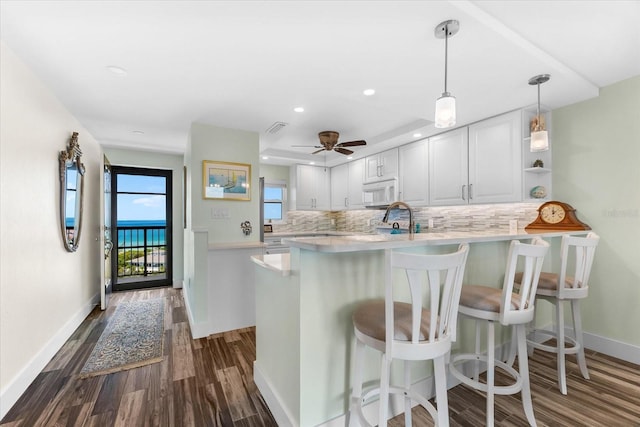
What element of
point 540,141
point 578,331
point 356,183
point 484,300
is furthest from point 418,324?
point 356,183

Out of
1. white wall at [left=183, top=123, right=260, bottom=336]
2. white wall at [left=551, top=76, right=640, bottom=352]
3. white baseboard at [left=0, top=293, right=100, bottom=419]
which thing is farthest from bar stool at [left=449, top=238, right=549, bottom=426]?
white baseboard at [left=0, top=293, right=100, bottom=419]

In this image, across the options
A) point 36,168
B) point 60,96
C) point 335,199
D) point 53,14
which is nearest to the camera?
point 53,14

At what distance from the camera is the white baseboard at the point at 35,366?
71.0 inches

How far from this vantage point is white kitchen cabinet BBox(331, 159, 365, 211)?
506 cm

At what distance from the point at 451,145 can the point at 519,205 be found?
3.31 ft

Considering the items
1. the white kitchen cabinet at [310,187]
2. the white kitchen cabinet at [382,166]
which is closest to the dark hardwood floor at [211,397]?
the white kitchen cabinet at [382,166]

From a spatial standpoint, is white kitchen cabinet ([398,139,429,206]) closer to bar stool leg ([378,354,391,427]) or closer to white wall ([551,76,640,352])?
white wall ([551,76,640,352])

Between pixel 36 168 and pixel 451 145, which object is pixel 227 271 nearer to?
pixel 36 168

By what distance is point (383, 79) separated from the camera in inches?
87.7

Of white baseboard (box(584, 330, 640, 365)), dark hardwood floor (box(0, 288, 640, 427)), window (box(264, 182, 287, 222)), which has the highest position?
window (box(264, 182, 287, 222))

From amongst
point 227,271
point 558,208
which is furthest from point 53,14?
point 558,208

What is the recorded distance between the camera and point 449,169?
3.46 metres

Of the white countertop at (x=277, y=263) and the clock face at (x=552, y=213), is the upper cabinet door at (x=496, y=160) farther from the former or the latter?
the white countertop at (x=277, y=263)

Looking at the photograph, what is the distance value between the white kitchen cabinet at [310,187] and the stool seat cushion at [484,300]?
3986mm
